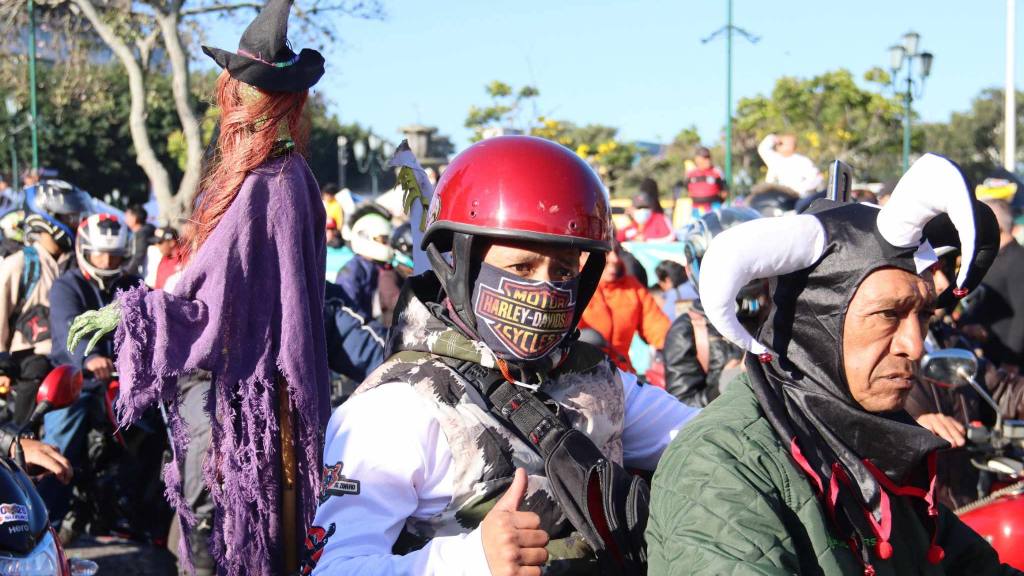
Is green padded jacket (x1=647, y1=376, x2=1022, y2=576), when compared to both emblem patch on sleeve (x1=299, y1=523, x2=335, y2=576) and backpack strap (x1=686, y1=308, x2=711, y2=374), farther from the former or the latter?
backpack strap (x1=686, y1=308, x2=711, y2=374)

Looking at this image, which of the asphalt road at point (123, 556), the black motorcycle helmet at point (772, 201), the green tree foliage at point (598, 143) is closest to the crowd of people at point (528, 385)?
the asphalt road at point (123, 556)

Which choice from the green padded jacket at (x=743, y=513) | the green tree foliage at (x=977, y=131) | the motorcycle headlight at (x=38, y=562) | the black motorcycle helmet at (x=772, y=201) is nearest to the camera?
the green padded jacket at (x=743, y=513)

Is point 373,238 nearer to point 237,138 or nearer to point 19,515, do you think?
point 237,138

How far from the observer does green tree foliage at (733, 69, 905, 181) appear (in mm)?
35906

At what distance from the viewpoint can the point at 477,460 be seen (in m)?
2.50

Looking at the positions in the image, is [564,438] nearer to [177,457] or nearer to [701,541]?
[701,541]

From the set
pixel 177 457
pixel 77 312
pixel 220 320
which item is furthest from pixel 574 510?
pixel 77 312

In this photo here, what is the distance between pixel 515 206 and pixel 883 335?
973 mm

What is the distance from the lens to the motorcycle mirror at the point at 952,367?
4117 mm

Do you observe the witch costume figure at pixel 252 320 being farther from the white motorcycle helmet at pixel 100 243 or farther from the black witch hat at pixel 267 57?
the white motorcycle helmet at pixel 100 243

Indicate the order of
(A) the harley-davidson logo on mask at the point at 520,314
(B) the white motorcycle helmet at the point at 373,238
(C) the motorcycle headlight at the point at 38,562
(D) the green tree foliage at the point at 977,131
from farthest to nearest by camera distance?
(D) the green tree foliage at the point at 977,131 < (B) the white motorcycle helmet at the point at 373,238 < (C) the motorcycle headlight at the point at 38,562 < (A) the harley-davidson logo on mask at the point at 520,314

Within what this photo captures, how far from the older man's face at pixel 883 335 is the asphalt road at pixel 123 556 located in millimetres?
5622

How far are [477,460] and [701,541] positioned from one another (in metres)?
0.71

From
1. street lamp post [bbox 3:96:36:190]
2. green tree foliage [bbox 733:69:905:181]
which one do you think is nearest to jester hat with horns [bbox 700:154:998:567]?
street lamp post [bbox 3:96:36:190]
